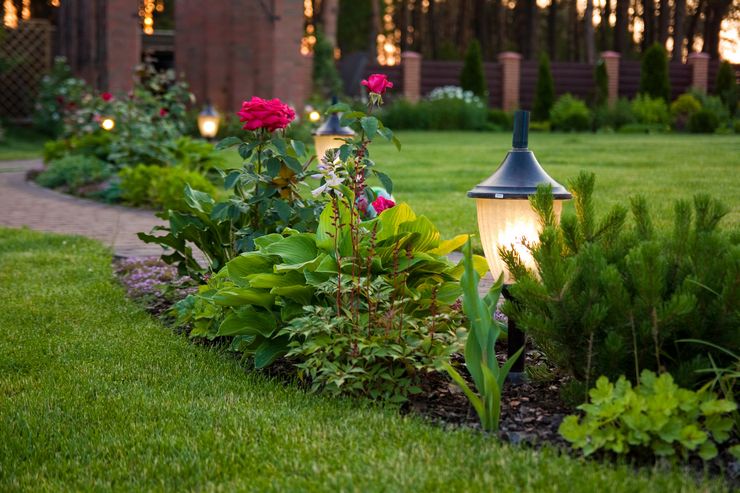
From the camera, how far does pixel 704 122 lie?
2294cm

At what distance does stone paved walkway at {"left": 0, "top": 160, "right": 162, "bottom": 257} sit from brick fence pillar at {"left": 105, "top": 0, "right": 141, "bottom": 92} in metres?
8.34

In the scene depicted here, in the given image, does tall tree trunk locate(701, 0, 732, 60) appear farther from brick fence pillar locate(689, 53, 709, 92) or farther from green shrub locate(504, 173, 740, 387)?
green shrub locate(504, 173, 740, 387)

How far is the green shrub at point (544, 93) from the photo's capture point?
2811cm

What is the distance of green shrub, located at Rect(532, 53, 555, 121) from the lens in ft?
92.2

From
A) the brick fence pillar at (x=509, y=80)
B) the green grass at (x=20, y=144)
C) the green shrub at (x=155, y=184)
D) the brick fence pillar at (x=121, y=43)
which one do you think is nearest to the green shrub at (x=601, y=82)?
the brick fence pillar at (x=509, y=80)

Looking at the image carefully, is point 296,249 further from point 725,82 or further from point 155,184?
point 725,82

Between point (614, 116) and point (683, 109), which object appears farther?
point (683, 109)

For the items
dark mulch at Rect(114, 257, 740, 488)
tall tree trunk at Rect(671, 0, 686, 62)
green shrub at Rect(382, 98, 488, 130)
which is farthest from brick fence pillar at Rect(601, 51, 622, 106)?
dark mulch at Rect(114, 257, 740, 488)

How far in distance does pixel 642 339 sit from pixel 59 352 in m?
2.70

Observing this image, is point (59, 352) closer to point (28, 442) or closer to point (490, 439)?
point (28, 442)

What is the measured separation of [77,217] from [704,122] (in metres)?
17.8

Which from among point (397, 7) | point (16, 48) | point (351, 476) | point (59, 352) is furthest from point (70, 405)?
point (397, 7)

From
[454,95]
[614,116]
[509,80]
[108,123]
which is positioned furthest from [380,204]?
[509,80]

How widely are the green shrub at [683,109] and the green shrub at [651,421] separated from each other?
81.4 ft
